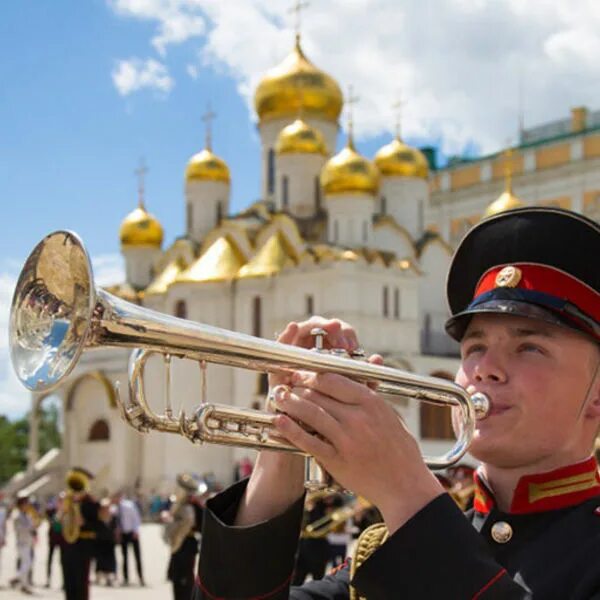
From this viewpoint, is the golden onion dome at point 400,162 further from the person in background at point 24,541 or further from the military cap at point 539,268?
the military cap at point 539,268

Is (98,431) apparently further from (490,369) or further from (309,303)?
(490,369)

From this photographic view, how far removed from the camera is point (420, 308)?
36.9 meters

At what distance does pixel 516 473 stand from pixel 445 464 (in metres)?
0.15

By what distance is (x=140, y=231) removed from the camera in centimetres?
4194

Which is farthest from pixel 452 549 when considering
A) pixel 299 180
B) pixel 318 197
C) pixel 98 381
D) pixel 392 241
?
pixel 98 381

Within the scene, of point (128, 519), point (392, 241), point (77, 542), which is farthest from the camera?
point (392, 241)

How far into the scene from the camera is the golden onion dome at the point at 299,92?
37.5 metres

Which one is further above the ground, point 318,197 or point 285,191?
point 285,191

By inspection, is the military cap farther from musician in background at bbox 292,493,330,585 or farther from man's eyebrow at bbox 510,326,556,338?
musician in background at bbox 292,493,330,585

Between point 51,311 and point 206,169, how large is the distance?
37774 millimetres

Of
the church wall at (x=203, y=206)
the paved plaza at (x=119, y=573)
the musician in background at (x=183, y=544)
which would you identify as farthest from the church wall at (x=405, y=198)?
the musician in background at (x=183, y=544)

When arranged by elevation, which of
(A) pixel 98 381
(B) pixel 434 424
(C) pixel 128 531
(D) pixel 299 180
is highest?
(D) pixel 299 180

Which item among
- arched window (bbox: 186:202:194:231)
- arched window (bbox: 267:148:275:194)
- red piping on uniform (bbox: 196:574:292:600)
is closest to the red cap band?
red piping on uniform (bbox: 196:574:292:600)

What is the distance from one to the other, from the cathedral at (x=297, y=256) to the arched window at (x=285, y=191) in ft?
0.15
